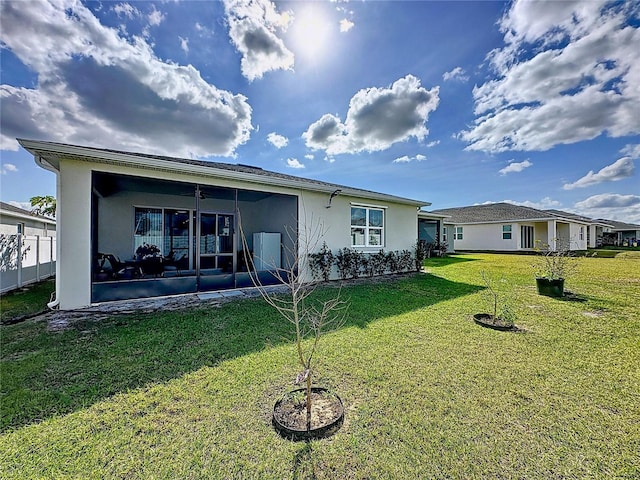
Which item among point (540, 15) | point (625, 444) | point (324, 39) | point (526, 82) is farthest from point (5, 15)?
point (526, 82)

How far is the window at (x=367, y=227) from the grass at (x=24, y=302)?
28.8 feet

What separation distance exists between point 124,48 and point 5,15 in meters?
2.82

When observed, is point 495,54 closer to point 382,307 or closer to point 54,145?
point 382,307

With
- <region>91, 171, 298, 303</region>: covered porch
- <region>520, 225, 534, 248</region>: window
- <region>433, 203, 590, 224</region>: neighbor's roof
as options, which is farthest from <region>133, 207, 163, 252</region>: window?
<region>520, 225, 534, 248</region>: window

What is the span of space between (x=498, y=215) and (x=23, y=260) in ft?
102

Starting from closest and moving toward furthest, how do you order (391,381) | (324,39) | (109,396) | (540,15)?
(109,396), (391,381), (540,15), (324,39)

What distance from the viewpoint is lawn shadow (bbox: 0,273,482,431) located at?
274 cm

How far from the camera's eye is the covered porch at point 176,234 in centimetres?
896

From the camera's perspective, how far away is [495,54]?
9195mm

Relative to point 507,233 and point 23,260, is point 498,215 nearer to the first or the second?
point 507,233

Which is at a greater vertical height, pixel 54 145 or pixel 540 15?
pixel 540 15

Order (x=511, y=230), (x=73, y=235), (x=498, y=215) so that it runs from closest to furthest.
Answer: (x=73, y=235), (x=511, y=230), (x=498, y=215)

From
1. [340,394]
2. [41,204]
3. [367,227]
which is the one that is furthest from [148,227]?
[41,204]

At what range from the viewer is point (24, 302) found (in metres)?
6.37
